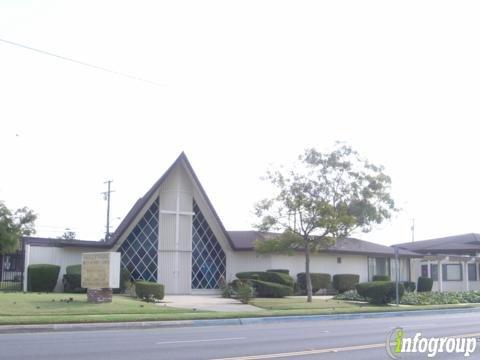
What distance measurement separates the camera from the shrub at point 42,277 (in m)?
31.5

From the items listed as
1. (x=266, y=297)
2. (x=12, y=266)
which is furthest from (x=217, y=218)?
(x=12, y=266)

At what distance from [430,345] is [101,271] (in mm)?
14767

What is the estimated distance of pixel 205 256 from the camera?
37812 mm

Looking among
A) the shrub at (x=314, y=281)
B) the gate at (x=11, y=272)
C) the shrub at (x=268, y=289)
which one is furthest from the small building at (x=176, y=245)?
the shrub at (x=268, y=289)

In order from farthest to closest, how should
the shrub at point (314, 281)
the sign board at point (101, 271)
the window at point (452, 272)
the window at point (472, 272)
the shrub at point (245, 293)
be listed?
the window at point (472, 272), the window at point (452, 272), the shrub at point (314, 281), the shrub at point (245, 293), the sign board at point (101, 271)

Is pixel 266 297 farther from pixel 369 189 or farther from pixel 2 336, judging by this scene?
pixel 2 336

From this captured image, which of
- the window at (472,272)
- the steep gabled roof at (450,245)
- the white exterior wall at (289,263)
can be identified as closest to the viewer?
the white exterior wall at (289,263)

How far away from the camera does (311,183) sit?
31422 mm

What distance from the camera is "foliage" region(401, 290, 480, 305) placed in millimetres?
33031

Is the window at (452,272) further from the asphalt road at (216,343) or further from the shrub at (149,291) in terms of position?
the asphalt road at (216,343)

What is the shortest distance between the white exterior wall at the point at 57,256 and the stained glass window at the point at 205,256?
6.32 m

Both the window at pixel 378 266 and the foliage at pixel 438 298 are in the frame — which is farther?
the window at pixel 378 266

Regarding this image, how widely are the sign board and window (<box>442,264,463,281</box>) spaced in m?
30.8

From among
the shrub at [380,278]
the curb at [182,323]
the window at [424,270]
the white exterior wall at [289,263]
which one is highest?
the white exterior wall at [289,263]
